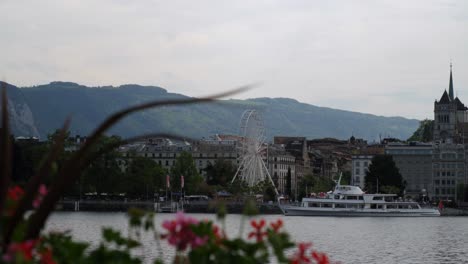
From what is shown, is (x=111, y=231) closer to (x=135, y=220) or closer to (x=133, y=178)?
(x=135, y=220)

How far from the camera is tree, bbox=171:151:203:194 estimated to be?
14988 cm

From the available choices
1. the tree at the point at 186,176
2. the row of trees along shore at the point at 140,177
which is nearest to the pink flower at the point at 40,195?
the row of trees along shore at the point at 140,177

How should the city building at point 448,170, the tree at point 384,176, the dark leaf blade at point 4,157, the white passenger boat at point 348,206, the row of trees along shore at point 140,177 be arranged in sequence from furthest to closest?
1. the city building at point 448,170
2. the tree at point 384,176
3. the row of trees along shore at point 140,177
4. the white passenger boat at point 348,206
5. the dark leaf blade at point 4,157

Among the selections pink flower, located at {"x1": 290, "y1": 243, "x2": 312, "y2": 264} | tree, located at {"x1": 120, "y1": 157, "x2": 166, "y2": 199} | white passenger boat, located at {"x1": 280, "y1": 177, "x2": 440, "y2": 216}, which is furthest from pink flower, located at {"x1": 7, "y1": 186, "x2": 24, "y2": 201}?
tree, located at {"x1": 120, "y1": 157, "x2": 166, "y2": 199}

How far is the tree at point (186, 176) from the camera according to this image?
492ft

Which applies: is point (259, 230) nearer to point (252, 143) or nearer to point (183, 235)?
point (183, 235)

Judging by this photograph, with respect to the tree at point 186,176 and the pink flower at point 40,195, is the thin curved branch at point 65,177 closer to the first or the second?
the pink flower at point 40,195

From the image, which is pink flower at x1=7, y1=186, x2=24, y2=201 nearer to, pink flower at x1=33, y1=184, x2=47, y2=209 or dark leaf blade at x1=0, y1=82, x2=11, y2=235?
pink flower at x1=33, y1=184, x2=47, y2=209

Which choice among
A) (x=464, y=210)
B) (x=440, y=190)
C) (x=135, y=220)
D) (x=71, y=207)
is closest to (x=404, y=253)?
(x=135, y=220)

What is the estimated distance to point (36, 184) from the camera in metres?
7.61

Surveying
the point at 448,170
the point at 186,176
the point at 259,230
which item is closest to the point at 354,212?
the point at 186,176

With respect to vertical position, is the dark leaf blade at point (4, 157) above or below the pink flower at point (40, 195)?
above

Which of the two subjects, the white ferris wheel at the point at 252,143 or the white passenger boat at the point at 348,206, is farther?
the white ferris wheel at the point at 252,143

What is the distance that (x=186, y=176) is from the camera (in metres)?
153
